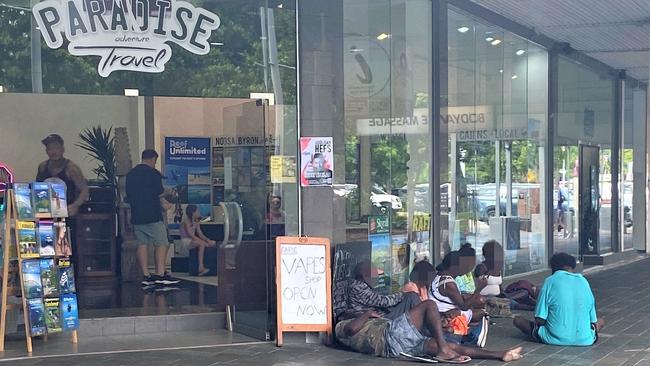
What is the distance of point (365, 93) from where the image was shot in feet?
33.8

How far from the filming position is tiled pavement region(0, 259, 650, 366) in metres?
8.04

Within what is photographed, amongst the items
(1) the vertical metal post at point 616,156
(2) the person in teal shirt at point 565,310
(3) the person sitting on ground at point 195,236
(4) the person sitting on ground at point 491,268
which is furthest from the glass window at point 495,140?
(1) the vertical metal post at point 616,156

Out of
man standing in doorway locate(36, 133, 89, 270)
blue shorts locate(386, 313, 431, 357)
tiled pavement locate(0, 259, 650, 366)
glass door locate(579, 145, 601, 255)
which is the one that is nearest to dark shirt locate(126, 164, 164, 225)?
man standing in doorway locate(36, 133, 89, 270)

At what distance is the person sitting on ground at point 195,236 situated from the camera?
1334 cm

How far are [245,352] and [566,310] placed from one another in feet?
10.2

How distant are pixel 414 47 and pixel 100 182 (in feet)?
17.0

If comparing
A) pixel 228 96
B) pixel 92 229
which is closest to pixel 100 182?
pixel 92 229

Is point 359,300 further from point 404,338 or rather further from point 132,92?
point 132,92

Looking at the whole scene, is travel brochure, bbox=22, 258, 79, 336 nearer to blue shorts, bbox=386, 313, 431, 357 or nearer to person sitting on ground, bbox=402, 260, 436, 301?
blue shorts, bbox=386, 313, 431, 357

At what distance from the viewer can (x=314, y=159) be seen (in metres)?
9.12

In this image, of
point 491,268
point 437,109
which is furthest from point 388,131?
point 491,268

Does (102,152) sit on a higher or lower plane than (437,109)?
lower

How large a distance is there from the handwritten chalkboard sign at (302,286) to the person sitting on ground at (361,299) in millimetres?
178

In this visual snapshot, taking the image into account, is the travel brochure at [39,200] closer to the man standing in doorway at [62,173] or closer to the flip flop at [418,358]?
the man standing in doorway at [62,173]
